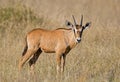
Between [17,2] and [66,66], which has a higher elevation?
[17,2]

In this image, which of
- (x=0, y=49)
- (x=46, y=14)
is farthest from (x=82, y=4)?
(x=0, y=49)

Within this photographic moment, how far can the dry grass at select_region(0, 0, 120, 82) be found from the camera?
11445 millimetres

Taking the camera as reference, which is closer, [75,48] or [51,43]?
[51,43]

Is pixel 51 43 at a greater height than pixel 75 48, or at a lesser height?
greater

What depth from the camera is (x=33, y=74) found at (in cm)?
1141

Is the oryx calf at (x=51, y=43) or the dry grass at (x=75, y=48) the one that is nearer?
the dry grass at (x=75, y=48)

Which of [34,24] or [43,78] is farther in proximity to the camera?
[34,24]

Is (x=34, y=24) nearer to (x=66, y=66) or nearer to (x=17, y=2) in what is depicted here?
(x=17, y=2)

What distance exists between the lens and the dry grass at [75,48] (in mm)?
11445

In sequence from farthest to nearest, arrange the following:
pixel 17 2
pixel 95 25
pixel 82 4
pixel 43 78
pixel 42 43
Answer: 1. pixel 82 4
2. pixel 17 2
3. pixel 95 25
4. pixel 42 43
5. pixel 43 78

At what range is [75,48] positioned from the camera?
14398mm

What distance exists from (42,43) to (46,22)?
5.28 metres

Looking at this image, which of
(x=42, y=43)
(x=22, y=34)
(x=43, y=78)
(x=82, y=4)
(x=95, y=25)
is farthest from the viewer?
(x=82, y=4)

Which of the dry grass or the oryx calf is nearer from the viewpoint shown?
the dry grass
